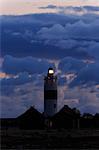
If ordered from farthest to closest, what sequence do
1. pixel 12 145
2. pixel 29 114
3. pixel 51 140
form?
pixel 29 114
pixel 51 140
pixel 12 145

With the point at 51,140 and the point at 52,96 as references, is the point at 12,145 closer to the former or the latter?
the point at 51,140

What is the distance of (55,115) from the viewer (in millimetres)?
83938

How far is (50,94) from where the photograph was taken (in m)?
83.9

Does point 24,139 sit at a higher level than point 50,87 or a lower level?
lower

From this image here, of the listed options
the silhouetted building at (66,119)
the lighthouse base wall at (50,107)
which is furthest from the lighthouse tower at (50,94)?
the silhouetted building at (66,119)

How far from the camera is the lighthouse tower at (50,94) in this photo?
274 ft

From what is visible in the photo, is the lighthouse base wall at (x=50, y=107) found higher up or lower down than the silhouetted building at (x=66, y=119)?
higher up

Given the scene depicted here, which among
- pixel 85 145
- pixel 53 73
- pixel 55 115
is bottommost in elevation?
pixel 85 145

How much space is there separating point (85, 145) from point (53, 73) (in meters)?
33.3

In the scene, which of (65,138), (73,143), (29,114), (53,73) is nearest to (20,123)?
(29,114)

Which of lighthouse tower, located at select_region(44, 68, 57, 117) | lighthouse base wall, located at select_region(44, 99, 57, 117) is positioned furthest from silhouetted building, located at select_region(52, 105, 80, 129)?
lighthouse tower, located at select_region(44, 68, 57, 117)

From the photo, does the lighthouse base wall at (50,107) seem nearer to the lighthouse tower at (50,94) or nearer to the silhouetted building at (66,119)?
the lighthouse tower at (50,94)

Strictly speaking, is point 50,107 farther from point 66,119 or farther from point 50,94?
point 66,119

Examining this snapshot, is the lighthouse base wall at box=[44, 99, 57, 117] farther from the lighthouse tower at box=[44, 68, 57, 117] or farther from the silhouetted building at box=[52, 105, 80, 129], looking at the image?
the silhouetted building at box=[52, 105, 80, 129]
